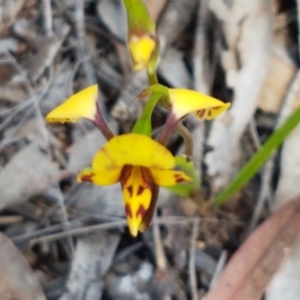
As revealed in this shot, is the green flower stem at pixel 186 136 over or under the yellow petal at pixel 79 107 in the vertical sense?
under

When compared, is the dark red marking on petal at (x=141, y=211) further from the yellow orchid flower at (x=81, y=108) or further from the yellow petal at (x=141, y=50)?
the yellow petal at (x=141, y=50)

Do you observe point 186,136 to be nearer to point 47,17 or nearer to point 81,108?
point 81,108

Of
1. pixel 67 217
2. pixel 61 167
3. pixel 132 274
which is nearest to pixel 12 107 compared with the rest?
pixel 61 167

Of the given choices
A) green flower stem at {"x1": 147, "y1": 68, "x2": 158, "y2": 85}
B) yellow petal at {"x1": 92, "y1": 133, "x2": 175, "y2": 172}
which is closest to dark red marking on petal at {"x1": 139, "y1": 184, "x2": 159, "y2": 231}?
yellow petal at {"x1": 92, "y1": 133, "x2": 175, "y2": 172}

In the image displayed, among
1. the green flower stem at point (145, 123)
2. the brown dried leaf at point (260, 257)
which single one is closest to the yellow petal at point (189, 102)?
the green flower stem at point (145, 123)

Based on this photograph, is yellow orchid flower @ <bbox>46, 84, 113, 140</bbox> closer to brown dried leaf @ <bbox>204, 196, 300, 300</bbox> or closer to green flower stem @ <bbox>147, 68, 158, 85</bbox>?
green flower stem @ <bbox>147, 68, 158, 85</bbox>

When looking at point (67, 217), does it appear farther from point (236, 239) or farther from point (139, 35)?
point (139, 35)

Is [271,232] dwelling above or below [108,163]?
below
